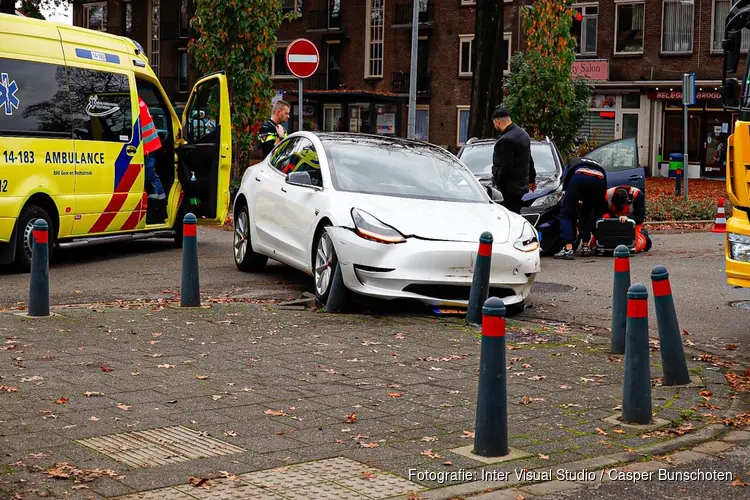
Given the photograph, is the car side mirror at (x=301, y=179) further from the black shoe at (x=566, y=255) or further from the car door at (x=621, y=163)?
the car door at (x=621, y=163)

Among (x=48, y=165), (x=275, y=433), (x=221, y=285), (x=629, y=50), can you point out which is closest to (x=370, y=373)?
(x=275, y=433)

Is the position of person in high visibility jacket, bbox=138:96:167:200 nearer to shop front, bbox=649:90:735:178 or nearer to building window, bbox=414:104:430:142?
shop front, bbox=649:90:735:178

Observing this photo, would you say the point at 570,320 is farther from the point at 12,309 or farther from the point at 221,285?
the point at 12,309

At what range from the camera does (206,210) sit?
15.9 metres

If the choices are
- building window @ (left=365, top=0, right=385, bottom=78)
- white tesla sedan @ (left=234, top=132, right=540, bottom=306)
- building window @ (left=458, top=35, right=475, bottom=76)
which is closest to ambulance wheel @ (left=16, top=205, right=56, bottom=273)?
white tesla sedan @ (left=234, top=132, right=540, bottom=306)

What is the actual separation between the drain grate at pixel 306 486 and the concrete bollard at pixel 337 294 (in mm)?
4883

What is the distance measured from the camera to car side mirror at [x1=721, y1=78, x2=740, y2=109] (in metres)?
10.4

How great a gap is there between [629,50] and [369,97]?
1088 cm

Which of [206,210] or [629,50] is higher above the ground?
[629,50]

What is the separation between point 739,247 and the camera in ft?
31.9

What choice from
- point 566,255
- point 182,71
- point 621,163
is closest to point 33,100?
point 566,255

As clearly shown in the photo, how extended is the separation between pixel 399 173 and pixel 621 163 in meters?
8.90

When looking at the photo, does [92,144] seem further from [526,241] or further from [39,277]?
[526,241]

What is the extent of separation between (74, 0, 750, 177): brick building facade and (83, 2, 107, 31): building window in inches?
33.6
